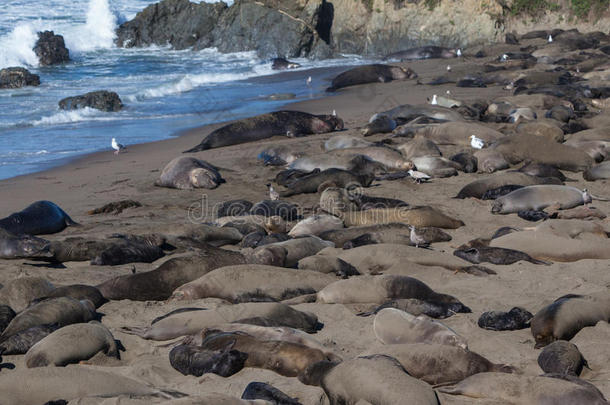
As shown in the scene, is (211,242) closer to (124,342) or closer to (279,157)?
(124,342)

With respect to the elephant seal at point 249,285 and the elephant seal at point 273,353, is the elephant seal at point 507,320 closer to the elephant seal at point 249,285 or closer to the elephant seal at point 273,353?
the elephant seal at point 273,353

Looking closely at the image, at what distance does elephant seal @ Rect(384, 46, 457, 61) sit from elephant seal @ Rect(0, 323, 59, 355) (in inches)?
865

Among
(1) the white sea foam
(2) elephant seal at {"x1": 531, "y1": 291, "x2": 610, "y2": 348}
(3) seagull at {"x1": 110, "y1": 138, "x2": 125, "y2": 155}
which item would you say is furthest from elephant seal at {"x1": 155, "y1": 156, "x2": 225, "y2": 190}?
(1) the white sea foam

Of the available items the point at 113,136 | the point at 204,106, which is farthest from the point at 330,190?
the point at 204,106

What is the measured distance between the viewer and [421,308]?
4.93 meters

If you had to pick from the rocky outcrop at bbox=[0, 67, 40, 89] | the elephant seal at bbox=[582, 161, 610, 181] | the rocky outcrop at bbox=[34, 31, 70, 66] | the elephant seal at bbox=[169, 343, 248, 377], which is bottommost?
the elephant seal at bbox=[582, 161, 610, 181]

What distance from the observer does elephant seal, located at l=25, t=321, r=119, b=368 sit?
13.6 feet

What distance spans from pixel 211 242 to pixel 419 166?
365 cm

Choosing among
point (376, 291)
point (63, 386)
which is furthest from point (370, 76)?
point (63, 386)

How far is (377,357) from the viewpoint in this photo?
3816mm

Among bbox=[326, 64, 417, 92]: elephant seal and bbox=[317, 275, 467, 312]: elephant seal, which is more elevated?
bbox=[326, 64, 417, 92]: elephant seal

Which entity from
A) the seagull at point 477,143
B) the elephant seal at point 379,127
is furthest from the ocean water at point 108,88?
the seagull at point 477,143

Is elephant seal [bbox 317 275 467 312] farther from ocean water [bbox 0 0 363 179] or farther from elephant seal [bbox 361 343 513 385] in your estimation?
ocean water [bbox 0 0 363 179]

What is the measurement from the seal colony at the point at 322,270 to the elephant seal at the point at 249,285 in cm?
1
